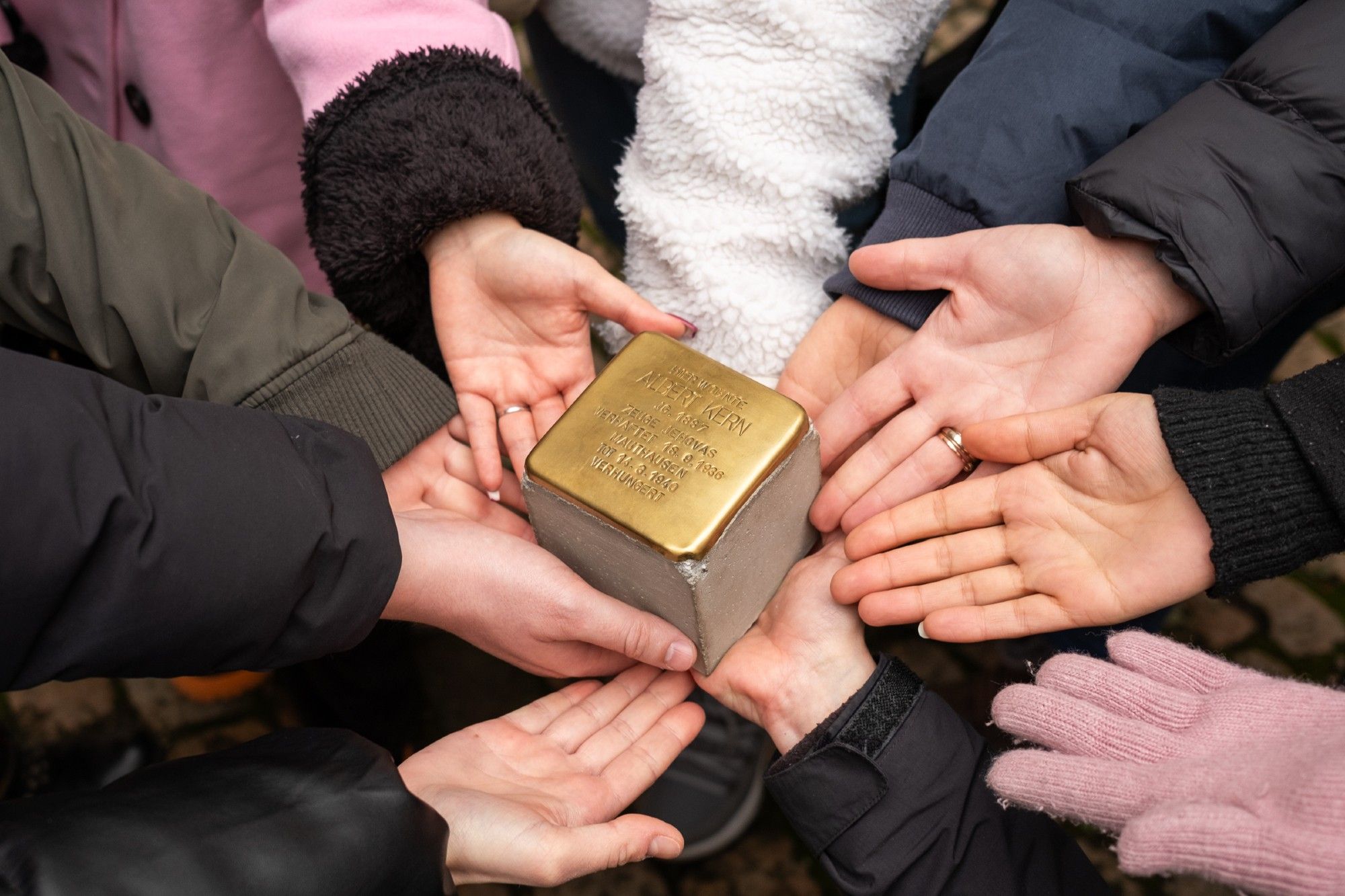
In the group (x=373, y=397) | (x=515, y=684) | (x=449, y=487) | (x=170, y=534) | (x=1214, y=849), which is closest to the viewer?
(x=1214, y=849)

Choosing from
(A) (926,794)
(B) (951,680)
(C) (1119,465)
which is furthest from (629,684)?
(B) (951,680)

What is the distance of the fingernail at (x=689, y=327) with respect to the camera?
152 cm

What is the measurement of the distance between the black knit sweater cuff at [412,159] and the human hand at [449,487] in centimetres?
32

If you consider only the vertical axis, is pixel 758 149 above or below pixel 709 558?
above

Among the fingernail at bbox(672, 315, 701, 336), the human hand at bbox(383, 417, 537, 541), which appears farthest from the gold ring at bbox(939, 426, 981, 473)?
the human hand at bbox(383, 417, 537, 541)

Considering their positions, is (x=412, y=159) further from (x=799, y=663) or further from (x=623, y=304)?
(x=799, y=663)

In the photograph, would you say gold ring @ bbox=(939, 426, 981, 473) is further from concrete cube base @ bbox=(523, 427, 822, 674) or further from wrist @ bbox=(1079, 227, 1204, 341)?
wrist @ bbox=(1079, 227, 1204, 341)

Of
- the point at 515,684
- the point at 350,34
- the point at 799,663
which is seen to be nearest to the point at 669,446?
the point at 799,663

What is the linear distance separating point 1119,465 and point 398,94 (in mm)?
1310

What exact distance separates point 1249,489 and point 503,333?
122 cm

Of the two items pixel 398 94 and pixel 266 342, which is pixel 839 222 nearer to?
pixel 398 94

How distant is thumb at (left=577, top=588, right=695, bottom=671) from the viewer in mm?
1315

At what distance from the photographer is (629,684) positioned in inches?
58.5

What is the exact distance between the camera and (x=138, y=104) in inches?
59.8
